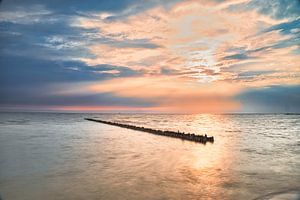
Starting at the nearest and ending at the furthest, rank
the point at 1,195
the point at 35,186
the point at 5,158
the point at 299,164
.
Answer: the point at 1,195 < the point at 35,186 < the point at 299,164 < the point at 5,158

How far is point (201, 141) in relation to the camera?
87.5ft

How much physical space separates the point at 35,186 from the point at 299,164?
14.9 m

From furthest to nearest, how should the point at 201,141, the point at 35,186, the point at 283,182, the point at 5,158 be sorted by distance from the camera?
the point at 201,141 → the point at 5,158 → the point at 283,182 → the point at 35,186

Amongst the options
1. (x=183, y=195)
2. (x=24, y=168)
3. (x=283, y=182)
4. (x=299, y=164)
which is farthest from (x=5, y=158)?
(x=299, y=164)

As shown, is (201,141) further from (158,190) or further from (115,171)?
(158,190)

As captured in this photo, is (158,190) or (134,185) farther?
(134,185)

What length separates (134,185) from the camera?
10.6 meters

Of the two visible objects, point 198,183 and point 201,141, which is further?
point 201,141

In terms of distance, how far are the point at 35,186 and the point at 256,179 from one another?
966 cm

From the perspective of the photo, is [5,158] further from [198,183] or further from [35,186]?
[198,183]

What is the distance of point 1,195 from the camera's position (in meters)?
9.60

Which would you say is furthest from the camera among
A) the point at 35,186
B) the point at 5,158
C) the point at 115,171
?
the point at 5,158

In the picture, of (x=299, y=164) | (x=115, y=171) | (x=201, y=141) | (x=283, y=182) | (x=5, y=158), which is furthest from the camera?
(x=201, y=141)

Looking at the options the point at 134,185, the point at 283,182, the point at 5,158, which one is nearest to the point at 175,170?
the point at 134,185
